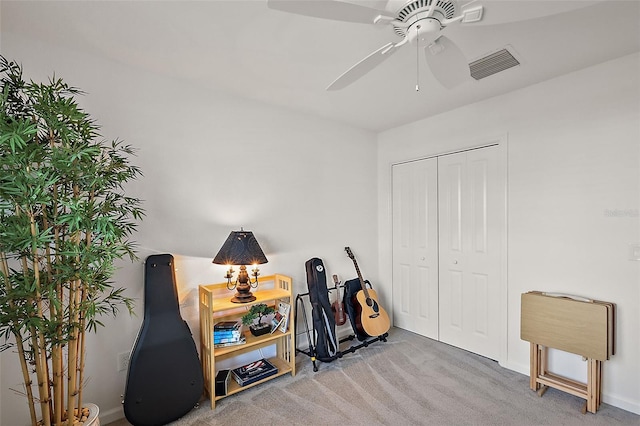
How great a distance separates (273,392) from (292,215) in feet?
4.87

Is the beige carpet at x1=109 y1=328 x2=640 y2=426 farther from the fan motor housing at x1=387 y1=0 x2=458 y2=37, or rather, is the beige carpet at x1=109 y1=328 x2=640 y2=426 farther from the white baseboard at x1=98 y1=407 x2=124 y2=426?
the fan motor housing at x1=387 y1=0 x2=458 y2=37

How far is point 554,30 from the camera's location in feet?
5.71

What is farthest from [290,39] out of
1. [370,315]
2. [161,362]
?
[370,315]

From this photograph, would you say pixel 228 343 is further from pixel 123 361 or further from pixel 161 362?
pixel 123 361

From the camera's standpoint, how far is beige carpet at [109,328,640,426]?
2.00 metres

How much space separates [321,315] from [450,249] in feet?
4.76

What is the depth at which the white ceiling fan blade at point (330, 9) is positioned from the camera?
1110 mm

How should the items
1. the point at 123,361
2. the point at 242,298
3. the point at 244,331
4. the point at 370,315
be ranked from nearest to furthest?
the point at 123,361 < the point at 242,298 < the point at 244,331 < the point at 370,315

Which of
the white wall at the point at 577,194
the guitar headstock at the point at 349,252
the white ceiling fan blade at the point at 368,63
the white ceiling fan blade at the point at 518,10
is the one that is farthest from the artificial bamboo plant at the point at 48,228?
the white wall at the point at 577,194

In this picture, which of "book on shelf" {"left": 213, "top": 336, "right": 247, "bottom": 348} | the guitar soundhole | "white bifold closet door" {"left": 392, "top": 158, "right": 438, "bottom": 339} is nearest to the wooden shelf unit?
"book on shelf" {"left": 213, "top": 336, "right": 247, "bottom": 348}

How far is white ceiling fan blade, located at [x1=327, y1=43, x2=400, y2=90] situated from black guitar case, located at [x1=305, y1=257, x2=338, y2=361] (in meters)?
1.75

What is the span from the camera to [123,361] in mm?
2045

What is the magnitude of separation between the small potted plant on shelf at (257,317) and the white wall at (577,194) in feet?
6.80

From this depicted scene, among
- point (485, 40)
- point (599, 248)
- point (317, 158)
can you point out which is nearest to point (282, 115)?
point (317, 158)
